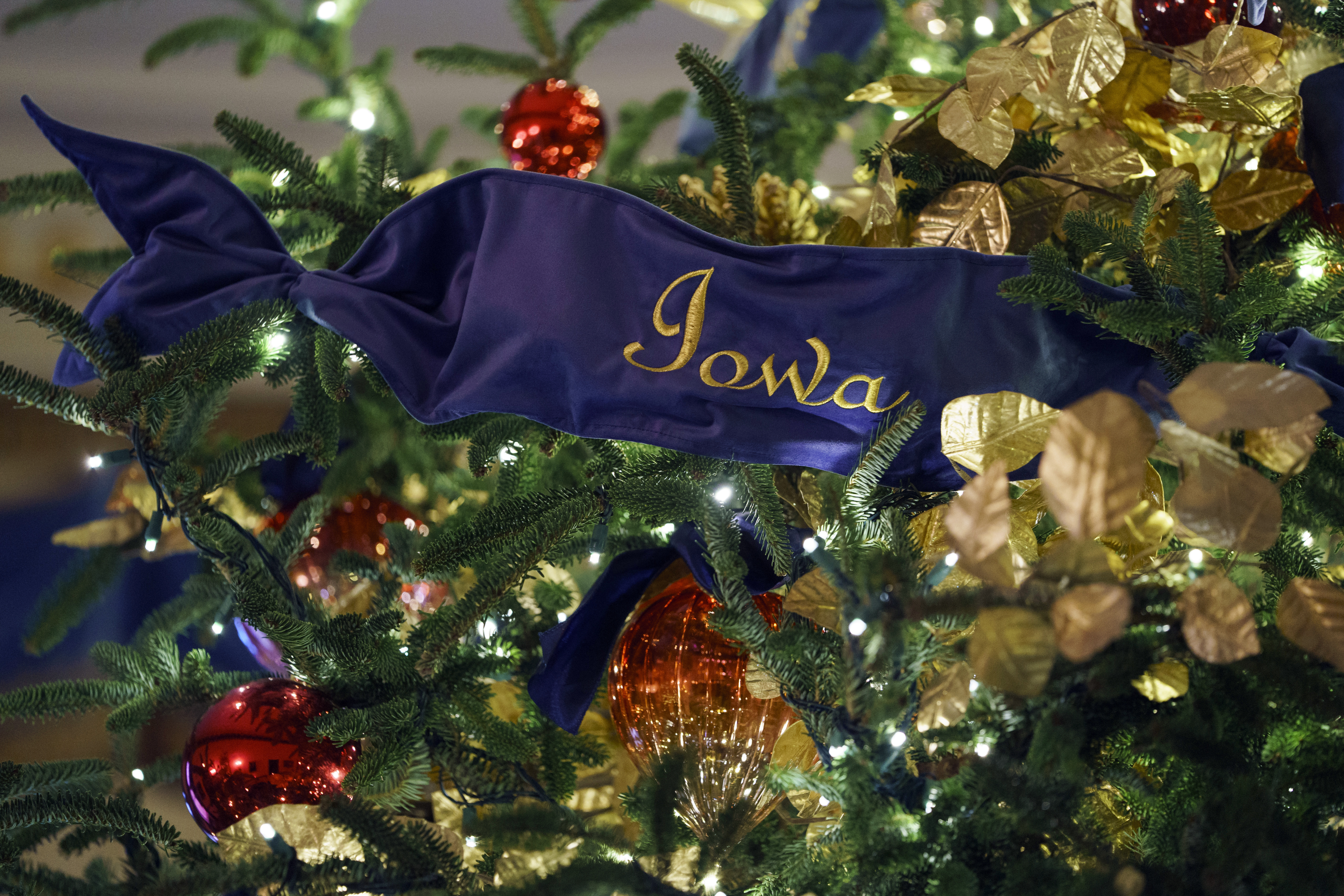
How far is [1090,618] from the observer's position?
297mm

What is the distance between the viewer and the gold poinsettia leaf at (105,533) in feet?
2.93

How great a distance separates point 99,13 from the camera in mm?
1688

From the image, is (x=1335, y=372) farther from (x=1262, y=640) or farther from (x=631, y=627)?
(x=631, y=627)

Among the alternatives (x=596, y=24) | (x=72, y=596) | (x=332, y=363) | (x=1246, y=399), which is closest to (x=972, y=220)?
(x=1246, y=399)

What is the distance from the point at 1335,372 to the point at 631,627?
1.37 ft

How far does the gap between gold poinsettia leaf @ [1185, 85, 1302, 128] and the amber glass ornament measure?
1.29 feet

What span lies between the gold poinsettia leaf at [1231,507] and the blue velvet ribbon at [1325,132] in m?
0.26

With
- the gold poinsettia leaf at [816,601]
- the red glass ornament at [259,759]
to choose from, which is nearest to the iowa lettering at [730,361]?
the gold poinsettia leaf at [816,601]

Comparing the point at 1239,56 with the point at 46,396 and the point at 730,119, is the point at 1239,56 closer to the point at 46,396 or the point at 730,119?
the point at 730,119

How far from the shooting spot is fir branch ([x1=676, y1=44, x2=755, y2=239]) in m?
0.59

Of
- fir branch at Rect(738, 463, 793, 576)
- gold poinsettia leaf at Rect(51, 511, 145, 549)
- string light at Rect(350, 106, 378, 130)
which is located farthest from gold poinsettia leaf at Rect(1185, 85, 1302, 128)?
gold poinsettia leaf at Rect(51, 511, 145, 549)

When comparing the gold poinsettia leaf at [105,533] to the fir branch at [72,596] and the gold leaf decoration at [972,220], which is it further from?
the gold leaf decoration at [972,220]

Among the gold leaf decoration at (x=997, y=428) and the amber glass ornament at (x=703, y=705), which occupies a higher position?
the gold leaf decoration at (x=997, y=428)

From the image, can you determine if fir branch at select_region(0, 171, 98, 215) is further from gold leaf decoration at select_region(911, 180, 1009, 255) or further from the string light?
gold leaf decoration at select_region(911, 180, 1009, 255)
